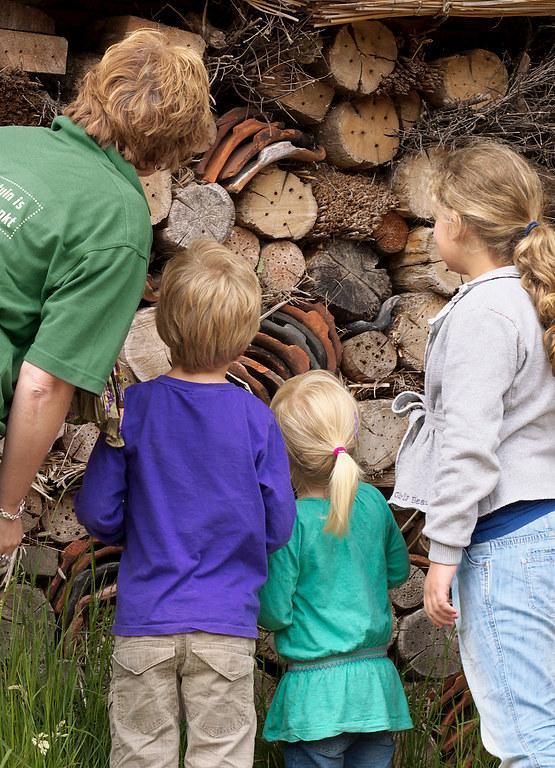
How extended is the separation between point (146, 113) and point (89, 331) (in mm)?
473

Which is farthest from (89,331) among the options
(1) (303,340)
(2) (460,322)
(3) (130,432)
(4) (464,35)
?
(4) (464,35)

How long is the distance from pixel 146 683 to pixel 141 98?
4.08 ft

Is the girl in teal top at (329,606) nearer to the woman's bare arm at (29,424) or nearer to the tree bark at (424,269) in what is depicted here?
the woman's bare arm at (29,424)

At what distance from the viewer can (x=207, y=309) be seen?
2285mm

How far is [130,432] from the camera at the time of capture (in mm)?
2295

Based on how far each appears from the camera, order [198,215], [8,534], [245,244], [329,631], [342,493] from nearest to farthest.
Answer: [8,534] → [342,493] → [329,631] → [198,215] → [245,244]

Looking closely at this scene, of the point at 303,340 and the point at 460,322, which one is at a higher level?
the point at 460,322

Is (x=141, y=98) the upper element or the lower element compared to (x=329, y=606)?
upper

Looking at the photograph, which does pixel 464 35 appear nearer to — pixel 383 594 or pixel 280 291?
pixel 280 291

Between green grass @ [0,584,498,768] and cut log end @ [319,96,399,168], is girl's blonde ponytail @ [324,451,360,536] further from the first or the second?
cut log end @ [319,96,399,168]

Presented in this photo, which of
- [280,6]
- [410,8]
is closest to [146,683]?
[280,6]

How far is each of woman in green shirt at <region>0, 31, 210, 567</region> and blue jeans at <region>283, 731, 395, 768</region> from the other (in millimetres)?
926

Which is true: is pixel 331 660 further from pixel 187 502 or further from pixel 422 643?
pixel 422 643

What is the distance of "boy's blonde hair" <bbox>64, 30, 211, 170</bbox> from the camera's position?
→ 6.68 ft
